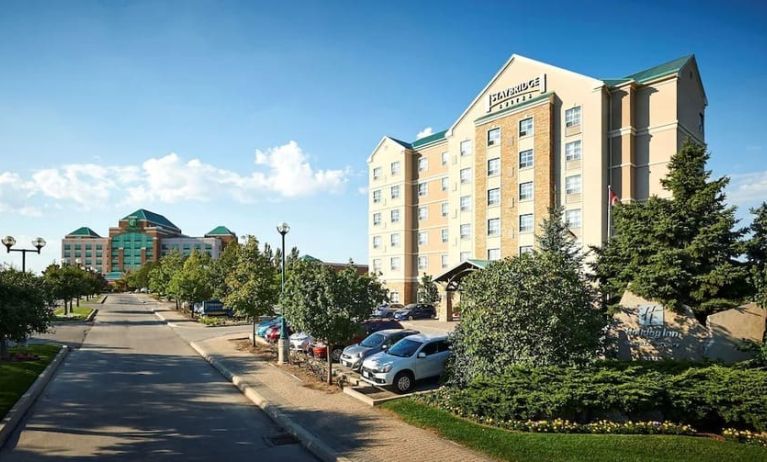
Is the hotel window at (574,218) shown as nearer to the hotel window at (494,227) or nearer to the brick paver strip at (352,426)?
the hotel window at (494,227)

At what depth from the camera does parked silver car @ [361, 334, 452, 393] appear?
15.2 metres

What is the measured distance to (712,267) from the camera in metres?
16.9

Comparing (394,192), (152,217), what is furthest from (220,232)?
(394,192)

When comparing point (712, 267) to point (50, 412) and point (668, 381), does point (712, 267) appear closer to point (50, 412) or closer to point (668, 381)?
point (668, 381)

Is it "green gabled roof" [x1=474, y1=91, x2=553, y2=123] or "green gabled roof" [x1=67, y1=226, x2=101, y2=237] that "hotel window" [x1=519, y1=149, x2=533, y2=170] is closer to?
"green gabled roof" [x1=474, y1=91, x2=553, y2=123]

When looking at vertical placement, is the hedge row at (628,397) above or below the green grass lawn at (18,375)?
above

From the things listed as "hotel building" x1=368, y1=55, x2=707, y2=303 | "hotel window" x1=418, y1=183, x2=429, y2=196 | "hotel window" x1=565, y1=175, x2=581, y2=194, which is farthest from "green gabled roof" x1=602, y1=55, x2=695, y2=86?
"hotel window" x1=418, y1=183, x2=429, y2=196

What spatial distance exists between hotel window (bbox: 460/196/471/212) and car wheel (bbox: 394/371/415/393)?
33.6 metres

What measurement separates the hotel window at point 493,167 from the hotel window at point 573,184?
6405 mm

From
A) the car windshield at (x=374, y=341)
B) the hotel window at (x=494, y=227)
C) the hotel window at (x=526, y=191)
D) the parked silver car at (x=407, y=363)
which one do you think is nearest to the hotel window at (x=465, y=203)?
the hotel window at (x=494, y=227)

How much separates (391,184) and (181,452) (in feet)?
167

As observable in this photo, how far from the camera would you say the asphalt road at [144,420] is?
9906 mm

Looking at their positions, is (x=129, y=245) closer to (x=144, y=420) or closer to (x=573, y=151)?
(x=573, y=151)

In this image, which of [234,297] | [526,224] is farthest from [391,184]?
[234,297]
